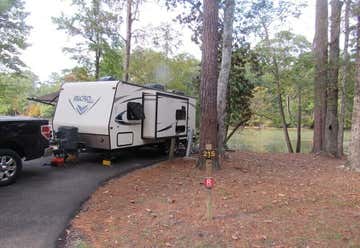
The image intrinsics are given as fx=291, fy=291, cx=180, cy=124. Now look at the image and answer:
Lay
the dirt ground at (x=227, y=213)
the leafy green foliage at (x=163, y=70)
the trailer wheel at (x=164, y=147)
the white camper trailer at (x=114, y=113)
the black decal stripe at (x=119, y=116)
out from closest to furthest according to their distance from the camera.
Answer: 1. the dirt ground at (x=227, y=213)
2. the white camper trailer at (x=114, y=113)
3. the black decal stripe at (x=119, y=116)
4. the trailer wheel at (x=164, y=147)
5. the leafy green foliage at (x=163, y=70)

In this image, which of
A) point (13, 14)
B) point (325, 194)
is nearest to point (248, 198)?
point (325, 194)

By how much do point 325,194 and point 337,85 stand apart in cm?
766

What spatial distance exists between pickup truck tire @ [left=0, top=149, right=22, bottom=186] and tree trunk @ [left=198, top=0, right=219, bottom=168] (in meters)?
3.96

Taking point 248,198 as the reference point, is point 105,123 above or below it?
above

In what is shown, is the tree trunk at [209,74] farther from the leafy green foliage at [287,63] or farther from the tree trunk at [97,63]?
the leafy green foliage at [287,63]

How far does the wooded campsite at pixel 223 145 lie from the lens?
3.44m

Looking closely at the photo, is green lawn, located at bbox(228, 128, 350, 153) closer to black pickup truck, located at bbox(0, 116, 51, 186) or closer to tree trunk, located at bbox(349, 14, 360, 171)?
tree trunk, located at bbox(349, 14, 360, 171)

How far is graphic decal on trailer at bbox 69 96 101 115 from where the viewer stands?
7.87 m

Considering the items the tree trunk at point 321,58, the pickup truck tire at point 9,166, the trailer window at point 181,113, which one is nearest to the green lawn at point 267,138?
the tree trunk at point 321,58

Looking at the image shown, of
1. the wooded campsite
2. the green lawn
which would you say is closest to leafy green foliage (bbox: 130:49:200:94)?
the wooded campsite

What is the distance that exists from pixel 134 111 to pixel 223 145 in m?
3.22

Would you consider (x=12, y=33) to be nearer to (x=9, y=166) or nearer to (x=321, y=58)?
(x=9, y=166)

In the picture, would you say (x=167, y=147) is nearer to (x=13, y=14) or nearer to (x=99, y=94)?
(x=99, y=94)

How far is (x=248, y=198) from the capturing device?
15.0 feet
